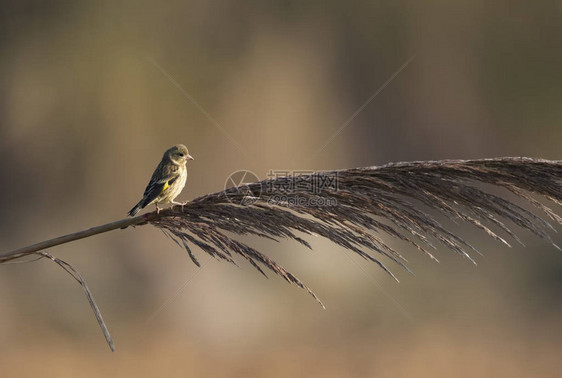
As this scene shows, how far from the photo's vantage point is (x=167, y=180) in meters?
3.52

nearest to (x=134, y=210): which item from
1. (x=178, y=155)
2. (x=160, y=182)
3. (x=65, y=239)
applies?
(x=160, y=182)

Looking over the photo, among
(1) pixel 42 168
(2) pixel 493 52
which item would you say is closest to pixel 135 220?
(1) pixel 42 168

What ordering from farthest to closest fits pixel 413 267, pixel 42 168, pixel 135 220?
pixel 413 267
pixel 42 168
pixel 135 220

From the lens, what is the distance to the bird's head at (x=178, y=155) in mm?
3814

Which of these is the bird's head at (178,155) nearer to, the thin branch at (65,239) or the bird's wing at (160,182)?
the bird's wing at (160,182)

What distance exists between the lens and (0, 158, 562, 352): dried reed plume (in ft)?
6.10

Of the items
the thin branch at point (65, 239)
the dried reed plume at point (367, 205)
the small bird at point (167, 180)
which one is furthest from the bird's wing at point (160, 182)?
the thin branch at point (65, 239)

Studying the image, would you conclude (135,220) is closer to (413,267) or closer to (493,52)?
(413,267)

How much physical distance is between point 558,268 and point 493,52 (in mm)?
3809

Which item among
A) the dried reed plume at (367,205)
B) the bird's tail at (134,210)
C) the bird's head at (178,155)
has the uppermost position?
the dried reed plume at (367,205)

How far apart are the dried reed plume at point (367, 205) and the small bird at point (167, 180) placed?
4.01ft

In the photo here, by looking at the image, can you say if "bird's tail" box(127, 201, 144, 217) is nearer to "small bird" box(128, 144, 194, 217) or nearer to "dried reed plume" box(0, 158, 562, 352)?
"small bird" box(128, 144, 194, 217)

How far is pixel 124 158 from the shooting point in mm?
8102

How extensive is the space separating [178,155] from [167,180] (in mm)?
399
